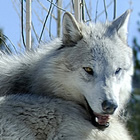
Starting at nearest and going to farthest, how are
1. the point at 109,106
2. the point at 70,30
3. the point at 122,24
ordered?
the point at 109,106
the point at 70,30
the point at 122,24

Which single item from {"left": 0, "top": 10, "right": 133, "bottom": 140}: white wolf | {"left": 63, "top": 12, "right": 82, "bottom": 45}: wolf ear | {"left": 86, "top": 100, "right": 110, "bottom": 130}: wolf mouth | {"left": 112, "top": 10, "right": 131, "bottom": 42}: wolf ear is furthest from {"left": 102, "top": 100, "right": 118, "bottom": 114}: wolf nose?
{"left": 112, "top": 10, "right": 131, "bottom": 42}: wolf ear

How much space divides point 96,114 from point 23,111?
2.05ft

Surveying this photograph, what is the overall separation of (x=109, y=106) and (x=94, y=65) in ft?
1.61

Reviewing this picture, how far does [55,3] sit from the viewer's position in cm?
603

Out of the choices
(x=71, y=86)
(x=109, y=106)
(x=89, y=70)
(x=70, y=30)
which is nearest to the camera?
(x=109, y=106)

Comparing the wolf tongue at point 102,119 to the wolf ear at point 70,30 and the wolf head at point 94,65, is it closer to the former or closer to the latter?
the wolf head at point 94,65

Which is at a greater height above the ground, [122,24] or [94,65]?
[122,24]

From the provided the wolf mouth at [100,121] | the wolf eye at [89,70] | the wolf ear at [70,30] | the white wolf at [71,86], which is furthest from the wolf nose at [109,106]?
the wolf ear at [70,30]

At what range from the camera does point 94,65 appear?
364 centimetres

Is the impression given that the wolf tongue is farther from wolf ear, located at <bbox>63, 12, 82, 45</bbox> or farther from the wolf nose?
wolf ear, located at <bbox>63, 12, 82, 45</bbox>

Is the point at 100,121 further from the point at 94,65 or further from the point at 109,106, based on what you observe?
the point at 94,65

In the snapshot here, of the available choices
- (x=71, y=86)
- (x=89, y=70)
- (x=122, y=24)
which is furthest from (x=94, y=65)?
(x=122, y=24)

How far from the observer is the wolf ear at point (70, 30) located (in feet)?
12.8

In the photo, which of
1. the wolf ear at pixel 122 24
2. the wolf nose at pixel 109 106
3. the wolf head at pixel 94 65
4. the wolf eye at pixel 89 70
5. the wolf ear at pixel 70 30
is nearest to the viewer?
the wolf nose at pixel 109 106
